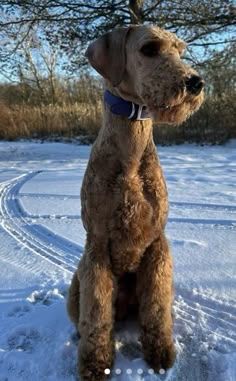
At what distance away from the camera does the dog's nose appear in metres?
1.55

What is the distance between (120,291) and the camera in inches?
83.0

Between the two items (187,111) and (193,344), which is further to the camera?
(193,344)

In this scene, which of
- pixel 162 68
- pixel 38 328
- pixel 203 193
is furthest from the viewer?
pixel 203 193

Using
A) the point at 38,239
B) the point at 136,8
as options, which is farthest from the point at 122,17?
the point at 38,239

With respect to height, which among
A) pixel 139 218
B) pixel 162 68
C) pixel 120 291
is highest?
pixel 162 68

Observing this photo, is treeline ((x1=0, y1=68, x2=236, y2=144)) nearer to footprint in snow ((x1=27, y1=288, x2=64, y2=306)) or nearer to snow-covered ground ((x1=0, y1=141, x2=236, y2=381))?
snow-covered ground ((x1=0, y1=141, x2=236, y2=381))

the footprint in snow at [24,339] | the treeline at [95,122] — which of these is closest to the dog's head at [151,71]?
the footprint in snow at [24,339]

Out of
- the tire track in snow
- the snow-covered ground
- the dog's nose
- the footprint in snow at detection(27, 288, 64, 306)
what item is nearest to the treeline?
the snow-covered ground

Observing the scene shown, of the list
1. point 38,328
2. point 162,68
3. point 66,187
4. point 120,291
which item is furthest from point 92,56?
point 66,187

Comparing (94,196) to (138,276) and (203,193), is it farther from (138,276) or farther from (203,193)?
(203,193)

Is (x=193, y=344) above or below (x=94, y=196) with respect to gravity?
below

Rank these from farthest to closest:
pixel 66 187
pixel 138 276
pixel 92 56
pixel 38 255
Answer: pixel 66 187 → pixel 38 255 → pixel 138 276 → pixel 92 56

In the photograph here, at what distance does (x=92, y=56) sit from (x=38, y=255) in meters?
1.71

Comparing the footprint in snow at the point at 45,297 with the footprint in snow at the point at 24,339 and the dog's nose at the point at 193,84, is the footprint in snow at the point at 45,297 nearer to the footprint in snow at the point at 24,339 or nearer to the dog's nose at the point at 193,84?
the footprint in snow at the point at 24,339
